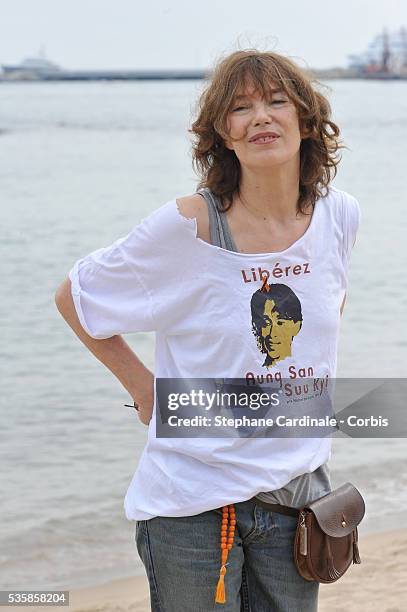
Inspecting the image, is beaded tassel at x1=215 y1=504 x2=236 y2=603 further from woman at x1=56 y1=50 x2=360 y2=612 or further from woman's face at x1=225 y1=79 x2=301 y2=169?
woman's face at x1=225 y1=79 x2=301 y2=169

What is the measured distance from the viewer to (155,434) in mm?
2297

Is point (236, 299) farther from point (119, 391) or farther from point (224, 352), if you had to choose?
point (119, 391)

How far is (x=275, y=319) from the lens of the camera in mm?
2205

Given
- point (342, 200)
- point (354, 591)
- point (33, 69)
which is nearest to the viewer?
point (342, 200)

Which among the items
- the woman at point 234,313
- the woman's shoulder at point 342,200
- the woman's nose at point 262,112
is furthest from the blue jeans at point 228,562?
the woman's nose at point 262,112

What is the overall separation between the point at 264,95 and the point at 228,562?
0.96 m

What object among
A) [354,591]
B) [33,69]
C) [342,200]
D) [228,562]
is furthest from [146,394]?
[33,69]

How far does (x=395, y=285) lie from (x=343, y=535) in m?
8.90

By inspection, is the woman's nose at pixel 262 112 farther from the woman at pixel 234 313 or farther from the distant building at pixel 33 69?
the distant building at pixel 33 69

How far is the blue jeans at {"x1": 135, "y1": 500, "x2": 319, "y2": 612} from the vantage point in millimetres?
2227

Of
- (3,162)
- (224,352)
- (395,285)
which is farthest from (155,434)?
(3,162)

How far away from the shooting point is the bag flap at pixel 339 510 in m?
2.30

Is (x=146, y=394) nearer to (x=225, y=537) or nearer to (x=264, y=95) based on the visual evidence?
(x=225, y=537)

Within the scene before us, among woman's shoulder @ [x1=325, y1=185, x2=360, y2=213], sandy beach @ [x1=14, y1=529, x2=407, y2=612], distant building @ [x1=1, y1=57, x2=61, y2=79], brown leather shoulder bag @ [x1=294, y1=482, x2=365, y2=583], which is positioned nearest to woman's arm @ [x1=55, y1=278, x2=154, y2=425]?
brown leather shoulder bag @ [x1=294, y1=482, x2=365, y2=583]
